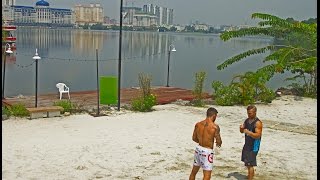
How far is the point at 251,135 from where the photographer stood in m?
6.26

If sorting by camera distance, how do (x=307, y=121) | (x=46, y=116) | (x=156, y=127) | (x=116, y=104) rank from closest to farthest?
(x=156, y=127) → (x=46, y=116) → (x=307, y=121) → (x=116, y=104)

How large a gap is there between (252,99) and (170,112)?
3592mm

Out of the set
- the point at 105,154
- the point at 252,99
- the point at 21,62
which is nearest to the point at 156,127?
the point at 105,154

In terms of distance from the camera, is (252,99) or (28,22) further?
(28,22)

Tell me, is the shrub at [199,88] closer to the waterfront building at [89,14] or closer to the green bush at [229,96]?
the green bush at [229,96]

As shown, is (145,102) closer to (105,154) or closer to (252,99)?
(252,99)

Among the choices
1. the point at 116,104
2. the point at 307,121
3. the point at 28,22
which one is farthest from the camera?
the point at 28,22

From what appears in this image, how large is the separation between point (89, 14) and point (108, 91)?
113355 millimetres

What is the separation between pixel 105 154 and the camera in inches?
318

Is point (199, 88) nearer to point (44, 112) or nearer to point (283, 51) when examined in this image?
point (283, 51)

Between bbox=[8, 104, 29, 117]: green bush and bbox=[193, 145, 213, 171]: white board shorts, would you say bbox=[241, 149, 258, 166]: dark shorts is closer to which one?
bbox=[193, 145, 213, 171]: white board shorts

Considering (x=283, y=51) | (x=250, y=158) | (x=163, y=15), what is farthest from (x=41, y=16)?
(x=250, y=158)

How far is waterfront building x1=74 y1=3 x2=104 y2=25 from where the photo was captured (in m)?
122

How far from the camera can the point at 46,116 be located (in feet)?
38.2
